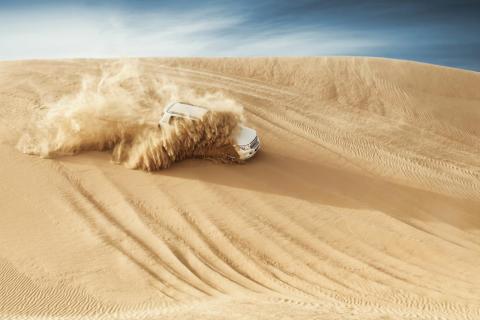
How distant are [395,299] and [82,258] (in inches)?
288

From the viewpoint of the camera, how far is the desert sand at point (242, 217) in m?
10.8

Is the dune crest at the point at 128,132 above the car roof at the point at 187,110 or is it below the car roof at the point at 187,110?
below

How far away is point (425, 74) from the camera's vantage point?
30.4 meters

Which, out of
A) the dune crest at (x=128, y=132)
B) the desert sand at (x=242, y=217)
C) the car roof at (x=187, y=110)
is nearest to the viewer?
the desert sand at (x=242, y=217)

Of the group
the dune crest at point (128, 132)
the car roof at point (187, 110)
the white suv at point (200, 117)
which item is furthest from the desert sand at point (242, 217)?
the car roof at point (187, 110)

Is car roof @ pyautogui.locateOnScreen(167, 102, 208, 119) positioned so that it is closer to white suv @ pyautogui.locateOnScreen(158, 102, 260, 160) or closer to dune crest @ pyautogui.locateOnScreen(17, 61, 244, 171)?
white suv @ pyautogui.locateOnScreen(158, 102, 260, 160)

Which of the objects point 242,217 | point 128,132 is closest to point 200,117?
point 128,132

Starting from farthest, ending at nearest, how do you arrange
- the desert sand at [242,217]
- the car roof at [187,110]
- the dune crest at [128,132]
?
the car roof at [187,110]
the dune crest at [128,132]
the desert sand at [242,217]

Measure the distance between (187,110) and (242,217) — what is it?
4.36 m

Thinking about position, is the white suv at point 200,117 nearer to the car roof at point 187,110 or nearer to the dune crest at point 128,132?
the car roof at point 187,110

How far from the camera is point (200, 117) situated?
16453 millimetres

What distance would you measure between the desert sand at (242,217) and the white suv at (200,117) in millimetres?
648

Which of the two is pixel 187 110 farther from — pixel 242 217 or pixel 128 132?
pixel 242 217

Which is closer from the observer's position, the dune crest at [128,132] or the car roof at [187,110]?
the dune crest at [128,132]
